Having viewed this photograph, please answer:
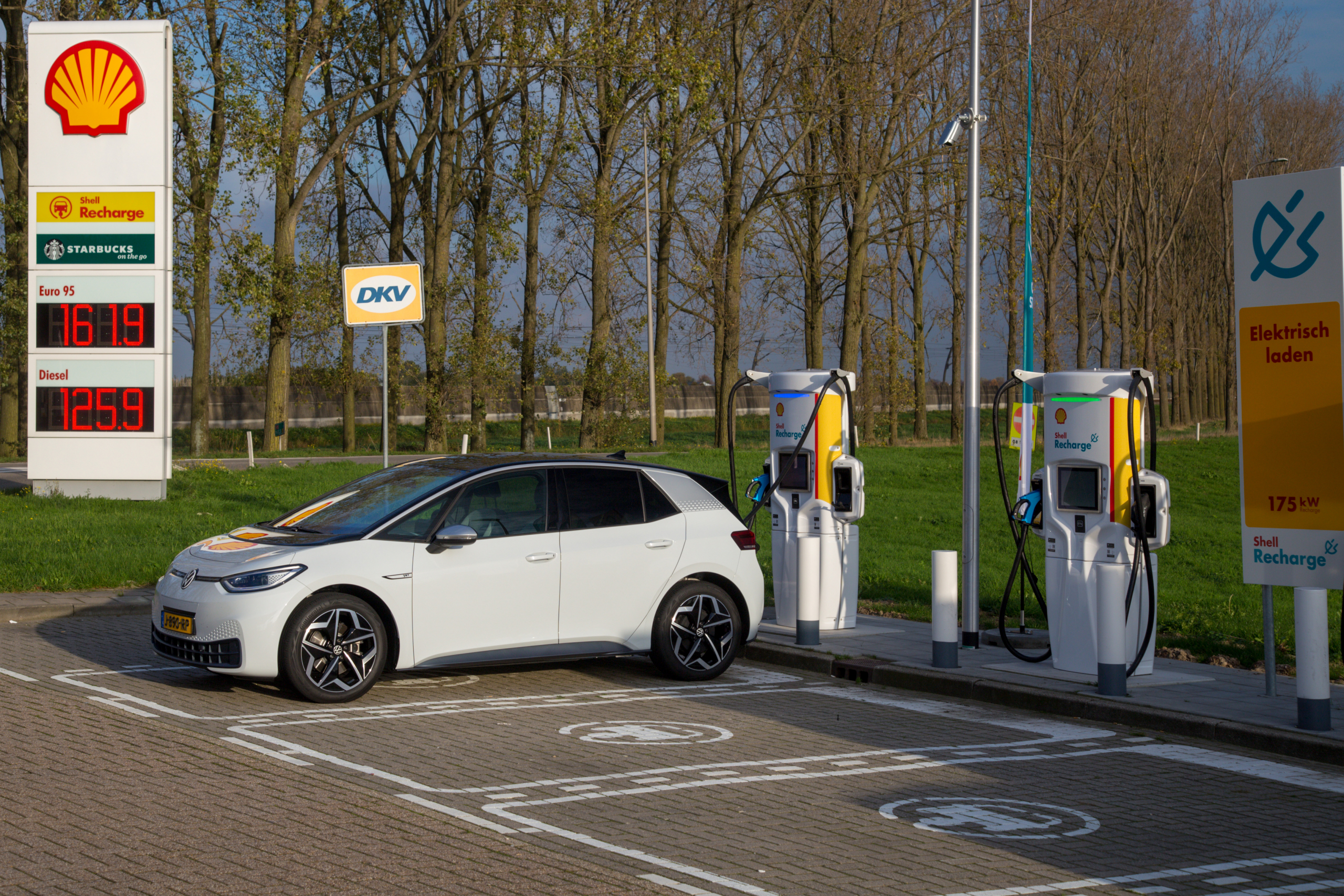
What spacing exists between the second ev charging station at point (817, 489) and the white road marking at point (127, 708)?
5.26 m

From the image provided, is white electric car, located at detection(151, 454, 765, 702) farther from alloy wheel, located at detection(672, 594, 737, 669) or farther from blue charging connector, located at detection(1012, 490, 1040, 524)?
blue charging connector, located at detection(1012, 490, 1040, 524)

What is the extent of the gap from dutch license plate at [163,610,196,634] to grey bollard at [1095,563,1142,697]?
586 cm

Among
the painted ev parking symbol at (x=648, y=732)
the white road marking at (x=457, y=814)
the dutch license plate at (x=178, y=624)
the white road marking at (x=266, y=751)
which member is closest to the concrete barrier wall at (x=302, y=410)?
the dutch license plate at (x=178, y=624)

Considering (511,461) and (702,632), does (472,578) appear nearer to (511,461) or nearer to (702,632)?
(511,461)

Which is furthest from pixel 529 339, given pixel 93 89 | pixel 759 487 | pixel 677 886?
pixel 677 886

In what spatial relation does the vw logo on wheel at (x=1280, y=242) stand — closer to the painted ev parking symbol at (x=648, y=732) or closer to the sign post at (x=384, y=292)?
the painted ev parking symbol at (x=648, y=732)

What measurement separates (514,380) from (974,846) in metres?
33.9

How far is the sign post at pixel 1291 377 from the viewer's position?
8.73 m

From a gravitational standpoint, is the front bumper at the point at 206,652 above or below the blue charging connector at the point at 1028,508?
below

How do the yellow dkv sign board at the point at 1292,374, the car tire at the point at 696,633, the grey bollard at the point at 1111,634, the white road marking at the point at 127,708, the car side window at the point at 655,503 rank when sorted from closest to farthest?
1. the white road marking at the point at 127,708
2. the yellow dkv sign board at the point at 1292,374
3. the grey bollard at the point at 1111,634
4. the car tire at the point at 696,633
5. the car side window at the point at 655,503

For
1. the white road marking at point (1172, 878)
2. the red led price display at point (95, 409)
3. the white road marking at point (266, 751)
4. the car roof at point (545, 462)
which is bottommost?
the white road marking at point (1172, 878)

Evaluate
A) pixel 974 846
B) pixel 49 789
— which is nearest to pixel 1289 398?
pixel 974 846

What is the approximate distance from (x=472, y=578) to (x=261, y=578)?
53.6 inches

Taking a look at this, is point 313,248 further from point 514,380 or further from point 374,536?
point 374,536
